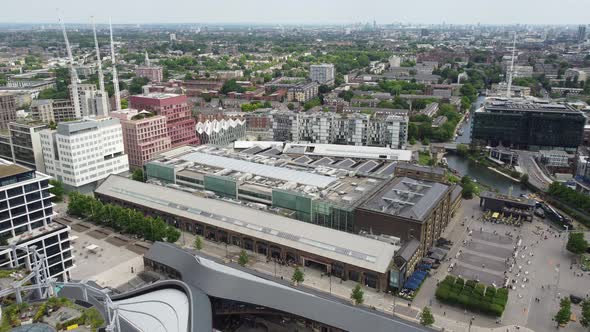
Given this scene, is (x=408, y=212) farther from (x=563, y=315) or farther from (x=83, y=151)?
(x=83, y=151)

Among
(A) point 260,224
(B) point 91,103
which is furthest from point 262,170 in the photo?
(B) point 91,103

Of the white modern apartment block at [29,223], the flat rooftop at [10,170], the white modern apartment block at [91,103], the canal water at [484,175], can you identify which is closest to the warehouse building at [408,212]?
the canal water at [484,175]

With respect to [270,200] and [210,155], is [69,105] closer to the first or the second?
[210,155]

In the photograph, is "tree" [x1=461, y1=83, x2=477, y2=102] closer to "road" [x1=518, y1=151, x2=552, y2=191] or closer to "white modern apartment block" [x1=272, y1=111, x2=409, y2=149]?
"road" [x1=518, y1=151, x2=552, y2=191]

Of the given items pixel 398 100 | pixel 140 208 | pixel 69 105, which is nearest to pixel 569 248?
pixel 140 208

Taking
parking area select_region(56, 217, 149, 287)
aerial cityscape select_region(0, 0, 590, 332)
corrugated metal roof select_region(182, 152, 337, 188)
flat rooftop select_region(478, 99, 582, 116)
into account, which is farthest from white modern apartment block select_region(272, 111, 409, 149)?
parking area select_region(56, 217, 149, 287)

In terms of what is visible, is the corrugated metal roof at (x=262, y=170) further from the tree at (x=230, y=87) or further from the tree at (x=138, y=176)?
the tree at (x=230, y=87)
